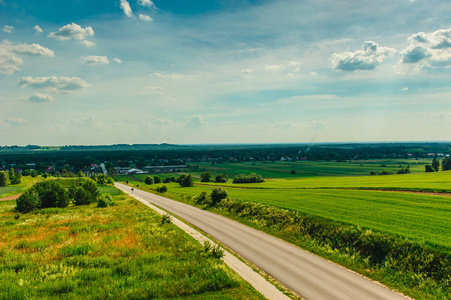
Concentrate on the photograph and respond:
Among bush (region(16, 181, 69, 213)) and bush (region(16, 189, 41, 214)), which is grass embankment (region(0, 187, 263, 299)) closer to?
bush (region(16, 189, 41, 214))

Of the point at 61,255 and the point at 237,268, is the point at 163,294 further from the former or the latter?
the point at 61,255

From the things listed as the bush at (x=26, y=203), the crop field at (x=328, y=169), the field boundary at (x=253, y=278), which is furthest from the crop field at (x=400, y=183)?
the bush at (x=26, y=203)

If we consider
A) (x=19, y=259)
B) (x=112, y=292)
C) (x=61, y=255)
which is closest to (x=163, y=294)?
(x=112, y=292)

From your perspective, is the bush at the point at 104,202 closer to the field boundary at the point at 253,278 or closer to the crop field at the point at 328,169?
the field boundary at the point at 253,278

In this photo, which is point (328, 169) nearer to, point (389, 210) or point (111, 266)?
point (389, 210)

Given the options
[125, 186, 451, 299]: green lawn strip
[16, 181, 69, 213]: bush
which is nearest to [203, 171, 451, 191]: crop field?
[125, 186, 451, 299]: green lawn strip
